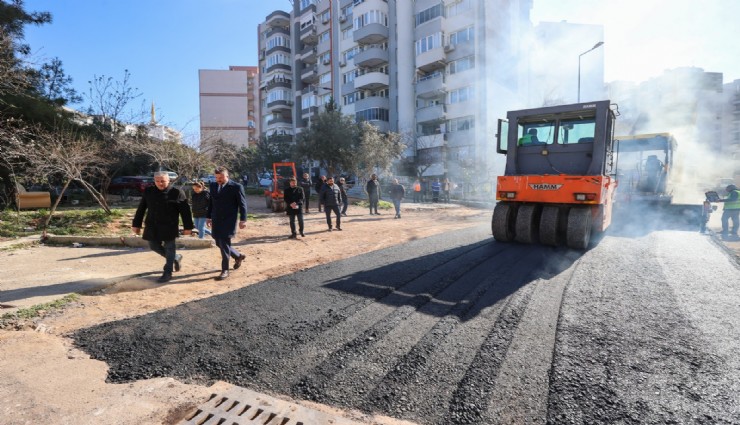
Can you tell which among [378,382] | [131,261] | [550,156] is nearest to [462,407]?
[378,382]

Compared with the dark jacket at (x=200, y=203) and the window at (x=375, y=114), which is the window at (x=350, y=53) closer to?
the window at (x=375, y=114)

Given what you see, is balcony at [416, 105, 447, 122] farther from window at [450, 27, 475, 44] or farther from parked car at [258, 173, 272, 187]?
parked car at [258, 173, 272, 187]

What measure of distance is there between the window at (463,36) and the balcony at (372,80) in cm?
808

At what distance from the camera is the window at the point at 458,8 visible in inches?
1300

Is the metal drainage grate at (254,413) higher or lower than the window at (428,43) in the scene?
lower

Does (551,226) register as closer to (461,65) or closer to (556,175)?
(556,175)

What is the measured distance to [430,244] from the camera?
849 centimetres

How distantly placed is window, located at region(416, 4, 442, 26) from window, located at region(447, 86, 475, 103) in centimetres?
706

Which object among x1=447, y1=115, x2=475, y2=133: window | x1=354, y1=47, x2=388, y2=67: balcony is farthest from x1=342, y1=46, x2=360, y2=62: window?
x1=447, y1=115, x2=475, y2=133: window

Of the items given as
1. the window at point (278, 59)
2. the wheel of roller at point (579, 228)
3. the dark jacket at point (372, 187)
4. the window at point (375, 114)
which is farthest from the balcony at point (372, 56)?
the wheel of roller at point (579, 228)

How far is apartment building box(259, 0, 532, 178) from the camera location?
3278 cm

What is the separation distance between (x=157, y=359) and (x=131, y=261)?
4533 millimetres

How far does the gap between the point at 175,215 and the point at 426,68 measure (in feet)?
116

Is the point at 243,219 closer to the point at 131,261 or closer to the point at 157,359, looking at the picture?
the point at 131,261
